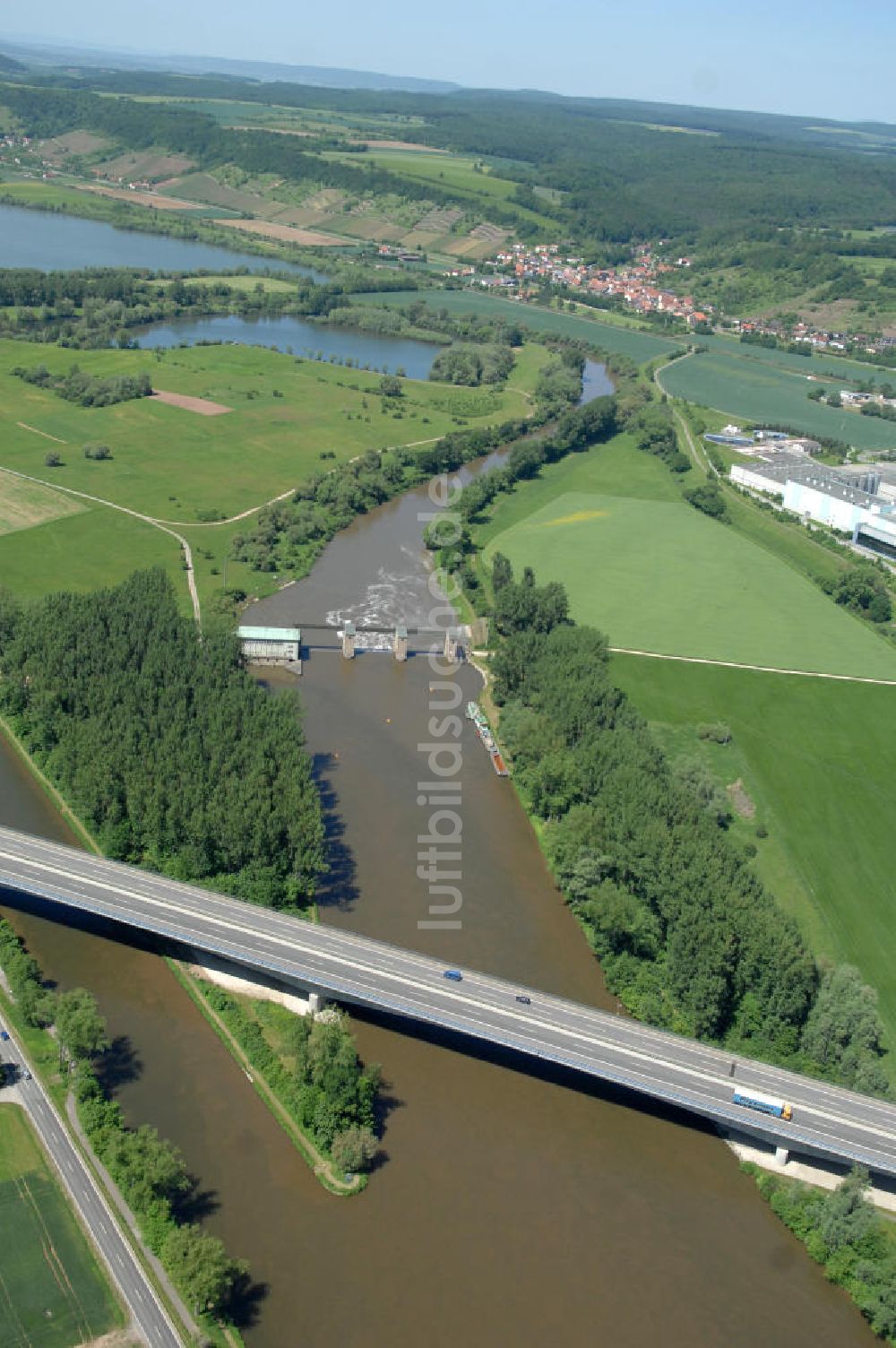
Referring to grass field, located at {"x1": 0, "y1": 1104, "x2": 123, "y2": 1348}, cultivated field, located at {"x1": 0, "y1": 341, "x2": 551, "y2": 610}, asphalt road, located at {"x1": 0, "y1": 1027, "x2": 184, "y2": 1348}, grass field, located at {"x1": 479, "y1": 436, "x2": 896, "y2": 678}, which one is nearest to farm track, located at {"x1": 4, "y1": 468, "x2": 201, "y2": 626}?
cultivated field, located at {"x1": 0, "y1": 341, "x2": 551, "y2": 610}

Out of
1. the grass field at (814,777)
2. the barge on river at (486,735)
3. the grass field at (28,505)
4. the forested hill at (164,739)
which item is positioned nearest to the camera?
the forested hill at (164,739)

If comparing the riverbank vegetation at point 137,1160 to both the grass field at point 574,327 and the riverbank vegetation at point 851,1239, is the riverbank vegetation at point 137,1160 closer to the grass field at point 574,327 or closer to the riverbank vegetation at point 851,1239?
the riverbank vegetation at point 851,1239

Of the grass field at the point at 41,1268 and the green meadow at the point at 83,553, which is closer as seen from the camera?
the grass field at the point at 41,1268

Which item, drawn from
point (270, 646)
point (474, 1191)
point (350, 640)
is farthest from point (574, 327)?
point (474, 1191)

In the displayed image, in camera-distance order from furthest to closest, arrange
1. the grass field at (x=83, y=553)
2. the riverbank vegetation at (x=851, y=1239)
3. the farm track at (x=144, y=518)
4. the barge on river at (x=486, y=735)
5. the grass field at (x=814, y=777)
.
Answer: the grass field at (x=83, y=553)
the farm track at (x=144, y=518)
the barge on river at (x=486, y=735)
the grass field at (x=814, y=777)
the riverbank vegetation at (x=851, y=1239)

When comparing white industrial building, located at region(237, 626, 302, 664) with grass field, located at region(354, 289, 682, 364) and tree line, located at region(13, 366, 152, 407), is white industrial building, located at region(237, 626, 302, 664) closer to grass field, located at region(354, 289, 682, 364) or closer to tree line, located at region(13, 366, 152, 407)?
tree line, located at region(13, 366, 152, 407)

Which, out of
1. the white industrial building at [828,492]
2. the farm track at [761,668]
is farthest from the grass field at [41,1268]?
the white industrial building at [828,492]

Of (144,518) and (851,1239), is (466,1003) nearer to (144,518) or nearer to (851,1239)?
(851,1239)
